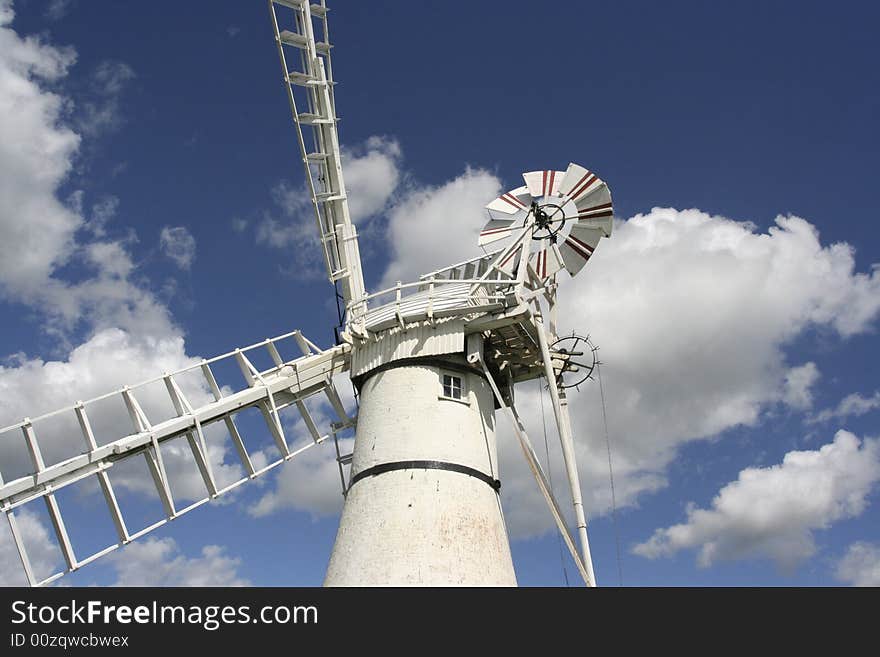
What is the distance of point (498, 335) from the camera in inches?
774

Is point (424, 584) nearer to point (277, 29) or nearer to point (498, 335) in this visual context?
point (498, 335)

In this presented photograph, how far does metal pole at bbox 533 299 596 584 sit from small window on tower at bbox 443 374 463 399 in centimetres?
236

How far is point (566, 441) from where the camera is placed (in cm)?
1745

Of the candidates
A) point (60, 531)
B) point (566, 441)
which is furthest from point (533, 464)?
point (60, 531)

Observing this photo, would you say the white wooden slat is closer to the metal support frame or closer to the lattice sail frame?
the lattice sail frame

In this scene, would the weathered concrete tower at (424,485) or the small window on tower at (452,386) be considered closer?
the weathered concrete tower at (424,485)

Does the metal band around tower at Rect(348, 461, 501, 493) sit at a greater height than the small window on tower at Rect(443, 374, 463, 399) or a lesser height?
lesser

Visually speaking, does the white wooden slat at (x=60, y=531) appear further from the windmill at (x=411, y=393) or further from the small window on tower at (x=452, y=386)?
the small window on tower at (x=452, y=386)

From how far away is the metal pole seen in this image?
15922mm

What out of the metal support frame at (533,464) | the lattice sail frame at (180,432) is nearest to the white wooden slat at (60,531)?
Answer: the lattice sail frame at (180,432)

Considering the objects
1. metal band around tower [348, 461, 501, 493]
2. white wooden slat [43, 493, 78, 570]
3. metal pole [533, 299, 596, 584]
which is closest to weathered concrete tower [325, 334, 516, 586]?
metal band around tower [348, 461, 501, 493]

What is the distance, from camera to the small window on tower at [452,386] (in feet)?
61.0

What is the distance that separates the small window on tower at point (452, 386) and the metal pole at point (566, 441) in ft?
7.75
